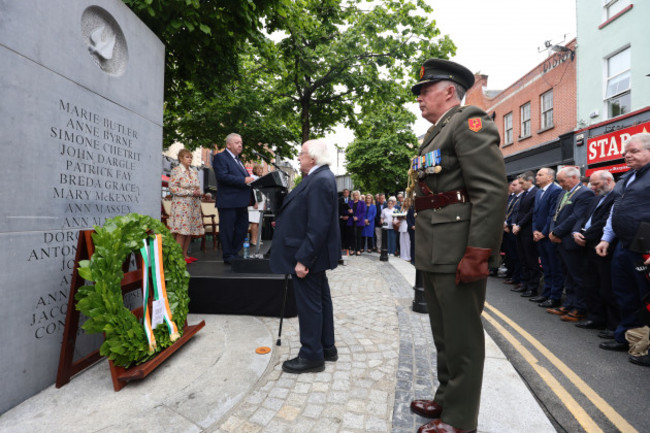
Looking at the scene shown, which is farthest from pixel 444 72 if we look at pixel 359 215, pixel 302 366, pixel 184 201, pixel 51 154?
pixel 359 215

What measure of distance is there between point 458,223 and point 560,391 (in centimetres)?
200

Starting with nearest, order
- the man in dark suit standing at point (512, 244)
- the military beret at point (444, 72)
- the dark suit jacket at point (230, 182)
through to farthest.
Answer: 1. the military beret at point (444, 72)
2. the dark suit jacket at point (230, 182)
3. the man in dark suit standing at point (512, 244)

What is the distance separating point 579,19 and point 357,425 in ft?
60.2

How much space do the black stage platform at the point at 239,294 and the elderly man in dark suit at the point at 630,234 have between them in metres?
3.76

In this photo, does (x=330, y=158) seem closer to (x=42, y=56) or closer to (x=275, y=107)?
(x=42, y=56)

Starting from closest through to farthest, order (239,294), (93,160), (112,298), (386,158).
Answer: (112,298) → (93,160) → (239,294) → (386,158)

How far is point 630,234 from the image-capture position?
12.0 feet

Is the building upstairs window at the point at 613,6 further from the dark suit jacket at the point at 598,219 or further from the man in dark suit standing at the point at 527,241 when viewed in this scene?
the dark suit jacket at the point at 598,219

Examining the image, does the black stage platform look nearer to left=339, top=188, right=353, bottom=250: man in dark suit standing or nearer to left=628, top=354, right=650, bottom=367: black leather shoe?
left=628, top=354, right=650, bottom=367: black leather shoe

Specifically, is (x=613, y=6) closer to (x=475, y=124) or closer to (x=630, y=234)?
(x=630, y=234)

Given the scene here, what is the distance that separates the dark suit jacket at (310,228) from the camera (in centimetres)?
283

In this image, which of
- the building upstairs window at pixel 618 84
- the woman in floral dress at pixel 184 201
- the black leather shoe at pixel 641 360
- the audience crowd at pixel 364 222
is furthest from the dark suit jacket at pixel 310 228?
the building upstairs window at pixel 618 84

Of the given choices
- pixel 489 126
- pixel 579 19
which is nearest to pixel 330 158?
pixel 489 126

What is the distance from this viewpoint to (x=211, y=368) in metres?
2.92
